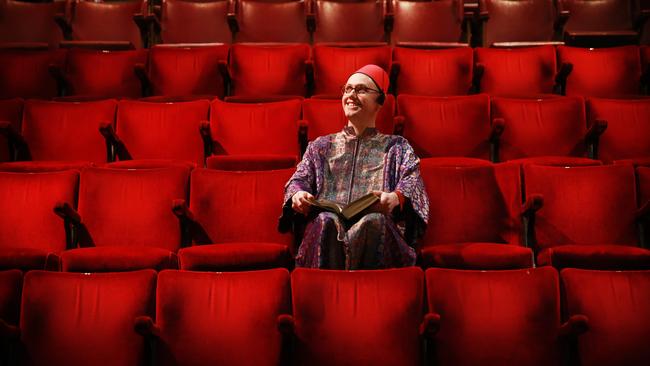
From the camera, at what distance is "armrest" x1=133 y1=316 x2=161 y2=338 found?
0.50 m

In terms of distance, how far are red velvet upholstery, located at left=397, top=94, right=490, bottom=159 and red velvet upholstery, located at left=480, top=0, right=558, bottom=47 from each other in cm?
38

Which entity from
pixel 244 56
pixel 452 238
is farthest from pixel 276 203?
pixel 244 56

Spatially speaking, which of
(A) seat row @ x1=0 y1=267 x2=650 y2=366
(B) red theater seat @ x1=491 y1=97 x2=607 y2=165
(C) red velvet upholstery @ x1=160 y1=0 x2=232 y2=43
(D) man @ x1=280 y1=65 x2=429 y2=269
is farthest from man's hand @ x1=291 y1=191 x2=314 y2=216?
(C) red velvet upholstery @ x1=160 y1=0 x2=232 y2=43

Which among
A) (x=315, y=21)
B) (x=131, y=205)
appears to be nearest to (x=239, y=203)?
(x=131, y=205)

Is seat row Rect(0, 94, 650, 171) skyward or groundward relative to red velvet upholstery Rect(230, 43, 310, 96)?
groundward

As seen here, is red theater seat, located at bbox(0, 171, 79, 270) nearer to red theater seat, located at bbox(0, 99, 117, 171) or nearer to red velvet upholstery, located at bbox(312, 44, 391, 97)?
red theater seat, located at bbox(0, 99, 117, 171)

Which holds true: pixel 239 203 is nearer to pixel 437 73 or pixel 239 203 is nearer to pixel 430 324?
pixel 430 324

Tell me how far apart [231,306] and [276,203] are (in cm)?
20

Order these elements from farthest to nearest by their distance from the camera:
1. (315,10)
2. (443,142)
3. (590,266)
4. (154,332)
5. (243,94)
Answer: (315,10)
(243,94)
(443,142)
(590,266)
(154,332)

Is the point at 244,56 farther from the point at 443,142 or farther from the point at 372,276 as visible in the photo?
the point at 372,276

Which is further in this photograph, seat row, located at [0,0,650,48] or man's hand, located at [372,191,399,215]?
seat row, located at [0,0,650,48]

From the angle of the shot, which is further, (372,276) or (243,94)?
(243,94)

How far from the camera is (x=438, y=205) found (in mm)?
716

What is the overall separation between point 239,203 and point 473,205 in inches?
9.4
